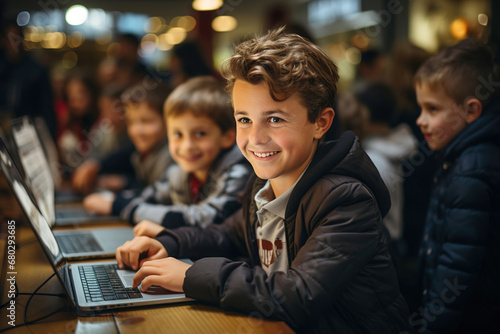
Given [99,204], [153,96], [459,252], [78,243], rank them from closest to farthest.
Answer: [459,252] → [78,243] → [99,204] → [153,96]

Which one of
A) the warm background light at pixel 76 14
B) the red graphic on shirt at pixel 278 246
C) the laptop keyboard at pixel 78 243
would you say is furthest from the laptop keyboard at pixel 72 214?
the warm background light at pixel 76 14

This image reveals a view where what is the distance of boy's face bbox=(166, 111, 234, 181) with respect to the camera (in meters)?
1.81

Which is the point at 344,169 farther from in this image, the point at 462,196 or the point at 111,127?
the point at 111,127

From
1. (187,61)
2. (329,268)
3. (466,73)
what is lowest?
(329,268)

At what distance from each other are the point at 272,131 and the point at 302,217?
0.21 metres

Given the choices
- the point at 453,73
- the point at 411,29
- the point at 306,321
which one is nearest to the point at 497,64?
the point at 453,73

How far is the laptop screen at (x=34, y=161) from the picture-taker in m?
1.84

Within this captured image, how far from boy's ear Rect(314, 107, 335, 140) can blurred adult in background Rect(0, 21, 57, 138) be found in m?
3.42

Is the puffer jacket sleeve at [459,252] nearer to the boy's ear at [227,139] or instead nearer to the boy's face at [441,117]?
the boy's face at [441,117]

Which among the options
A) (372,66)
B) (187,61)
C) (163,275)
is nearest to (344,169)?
(163,275)

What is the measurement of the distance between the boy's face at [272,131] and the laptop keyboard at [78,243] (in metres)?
0.73

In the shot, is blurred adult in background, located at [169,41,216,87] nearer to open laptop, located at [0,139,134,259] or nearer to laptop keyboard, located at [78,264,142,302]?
open laptop, located at [0,139,134,259]

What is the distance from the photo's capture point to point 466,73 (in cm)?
162

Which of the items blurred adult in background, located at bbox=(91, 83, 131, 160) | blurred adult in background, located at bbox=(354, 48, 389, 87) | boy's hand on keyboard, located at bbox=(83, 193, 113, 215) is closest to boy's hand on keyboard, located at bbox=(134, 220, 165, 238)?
boy's hand on keyboard, located at bbox=(83, 193, 113, 215)
